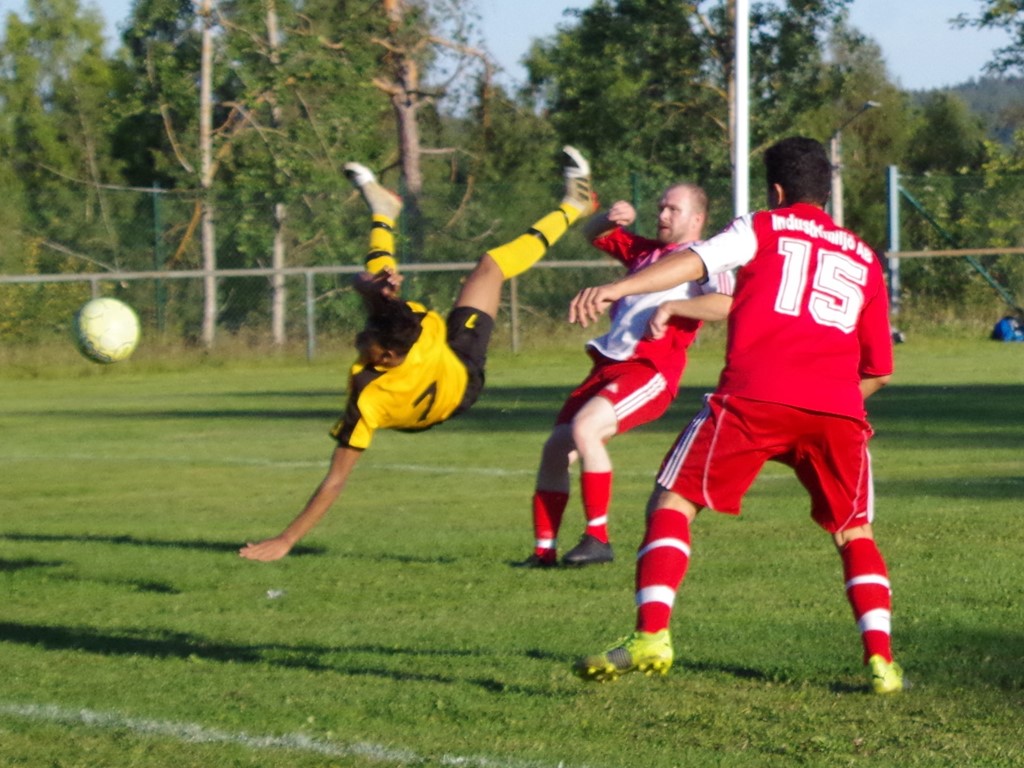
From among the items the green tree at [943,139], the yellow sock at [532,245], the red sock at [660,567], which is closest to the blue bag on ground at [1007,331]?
the yellow sock at [532,245]

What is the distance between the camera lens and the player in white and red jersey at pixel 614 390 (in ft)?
27.0

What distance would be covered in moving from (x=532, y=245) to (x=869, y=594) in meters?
3.91

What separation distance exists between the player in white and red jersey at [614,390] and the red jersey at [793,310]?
2528 millimetres

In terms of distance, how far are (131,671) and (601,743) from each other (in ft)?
6.84

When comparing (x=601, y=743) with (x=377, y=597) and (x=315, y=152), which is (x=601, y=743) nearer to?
(x=377, y=597)

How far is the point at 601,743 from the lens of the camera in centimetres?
493

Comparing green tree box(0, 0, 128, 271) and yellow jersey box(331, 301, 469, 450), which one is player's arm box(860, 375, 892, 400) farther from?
green tree box(0, 0, 128, 271)

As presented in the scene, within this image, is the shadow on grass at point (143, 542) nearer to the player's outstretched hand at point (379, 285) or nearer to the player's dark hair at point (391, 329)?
the player's dark hair at point (391, 329)

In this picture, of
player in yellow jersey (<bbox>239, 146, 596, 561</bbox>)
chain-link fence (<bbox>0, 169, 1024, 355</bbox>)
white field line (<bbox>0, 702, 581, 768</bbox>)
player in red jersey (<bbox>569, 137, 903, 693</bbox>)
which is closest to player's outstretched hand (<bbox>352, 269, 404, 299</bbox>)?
player in yellow jersey (<bbox>239, 146, 596, 561</bbox>)

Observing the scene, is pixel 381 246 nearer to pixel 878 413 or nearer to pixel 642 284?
pixel 642 284

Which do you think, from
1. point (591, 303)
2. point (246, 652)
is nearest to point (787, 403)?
point (591, 303)

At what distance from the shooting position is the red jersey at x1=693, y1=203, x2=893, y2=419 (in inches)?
212

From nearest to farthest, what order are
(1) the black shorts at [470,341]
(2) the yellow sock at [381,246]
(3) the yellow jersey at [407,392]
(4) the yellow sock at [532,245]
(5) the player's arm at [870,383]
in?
(5) the player's arm at [870,383]
(3) the yellow jersey at [407,392]
(1) the black shorts at [470,341]
(2) the yellow sock at [381,246]
(4) the yellow sock at [532,245]

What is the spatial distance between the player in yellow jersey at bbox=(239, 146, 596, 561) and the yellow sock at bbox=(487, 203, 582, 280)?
20 cm
